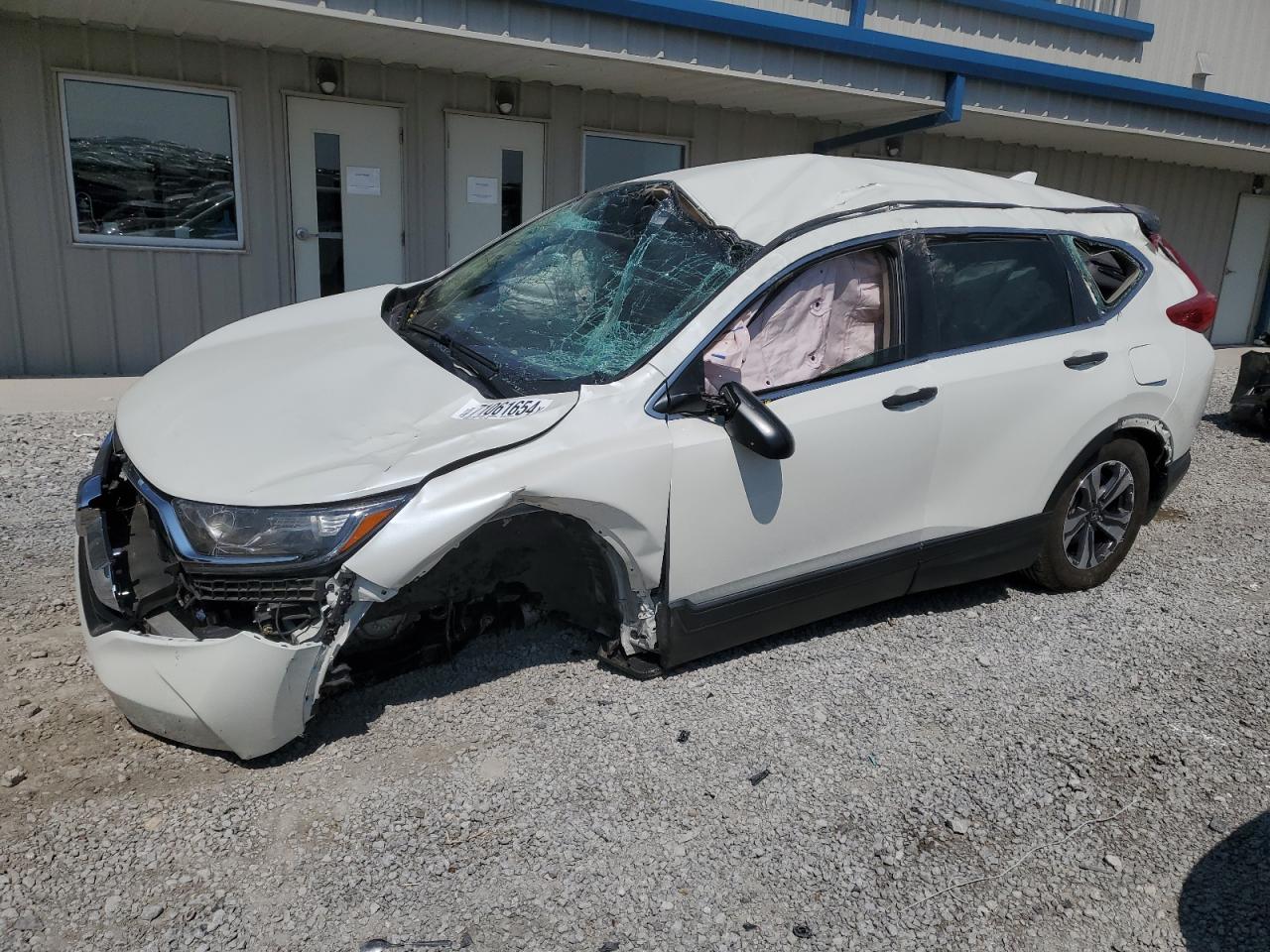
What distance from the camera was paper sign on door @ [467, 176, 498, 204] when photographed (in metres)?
8.93

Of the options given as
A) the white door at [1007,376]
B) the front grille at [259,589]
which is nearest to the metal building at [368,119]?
the white door at [1007,376]

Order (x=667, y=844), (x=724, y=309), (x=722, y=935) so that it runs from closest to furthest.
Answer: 1. (x=722, y=935)
2. (x=667, y=844)
3. (x=724, y=309)

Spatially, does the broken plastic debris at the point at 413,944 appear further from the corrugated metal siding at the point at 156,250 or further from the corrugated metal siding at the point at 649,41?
the corrugated metal siding at the point at 156,250

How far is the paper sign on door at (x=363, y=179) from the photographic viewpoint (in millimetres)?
8422

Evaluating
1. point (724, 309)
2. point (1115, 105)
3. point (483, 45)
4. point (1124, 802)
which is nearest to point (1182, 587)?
point (1124, 802)

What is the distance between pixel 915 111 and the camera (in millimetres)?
9516

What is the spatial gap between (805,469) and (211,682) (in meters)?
1.98

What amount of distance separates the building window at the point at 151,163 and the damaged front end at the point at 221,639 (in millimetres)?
6123

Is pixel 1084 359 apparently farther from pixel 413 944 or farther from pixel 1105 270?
pixel 413 944

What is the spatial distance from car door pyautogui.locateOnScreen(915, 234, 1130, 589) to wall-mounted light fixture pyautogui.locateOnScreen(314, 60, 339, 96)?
246 inches

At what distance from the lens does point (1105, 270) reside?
14.3ft


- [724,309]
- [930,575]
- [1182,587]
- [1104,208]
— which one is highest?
[1104,208]

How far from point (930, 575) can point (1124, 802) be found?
112 centimetres

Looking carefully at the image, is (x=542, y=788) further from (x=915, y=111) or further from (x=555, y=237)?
(x=915, y=111)
